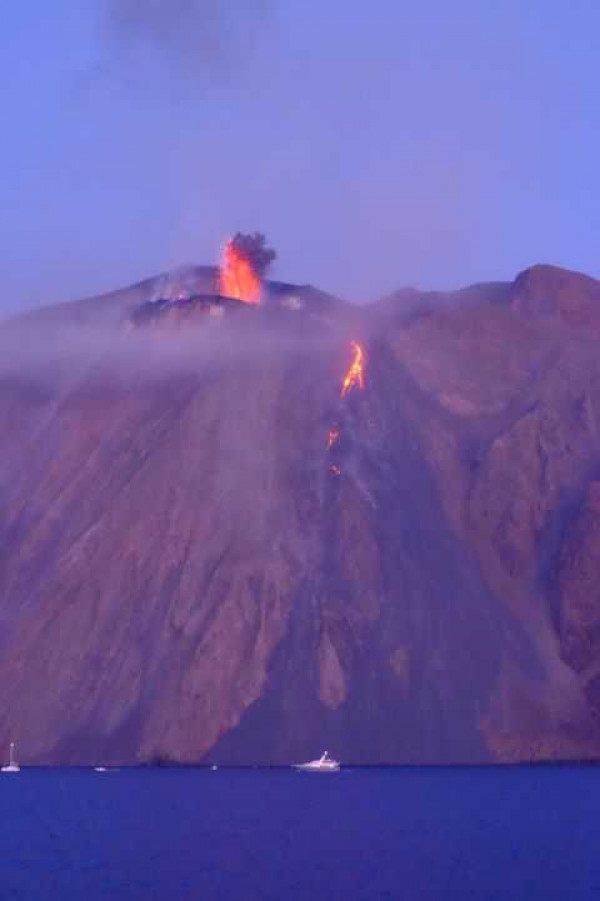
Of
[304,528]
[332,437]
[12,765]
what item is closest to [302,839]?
[12,765]

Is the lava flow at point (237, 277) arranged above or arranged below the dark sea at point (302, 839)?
above

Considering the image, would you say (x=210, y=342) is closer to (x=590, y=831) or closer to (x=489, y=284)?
(x=489, y=284)

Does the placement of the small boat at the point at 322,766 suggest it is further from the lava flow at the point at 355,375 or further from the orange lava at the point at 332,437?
the lava flow at the point at 355,375

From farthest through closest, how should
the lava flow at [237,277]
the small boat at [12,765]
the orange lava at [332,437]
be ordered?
the lava flow at [237,277] < the orange lava at [332,437] < the small boat at [12,765]

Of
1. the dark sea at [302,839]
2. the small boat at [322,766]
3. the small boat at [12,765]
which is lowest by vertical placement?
the dark sea at [302,839]

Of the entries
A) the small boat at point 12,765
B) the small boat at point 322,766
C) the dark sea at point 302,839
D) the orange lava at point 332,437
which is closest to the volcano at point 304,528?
the orange lava at point 332,437

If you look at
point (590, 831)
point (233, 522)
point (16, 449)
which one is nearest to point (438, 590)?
point (233, 522)

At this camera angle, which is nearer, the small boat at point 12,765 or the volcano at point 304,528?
the small boat at point 12,765
